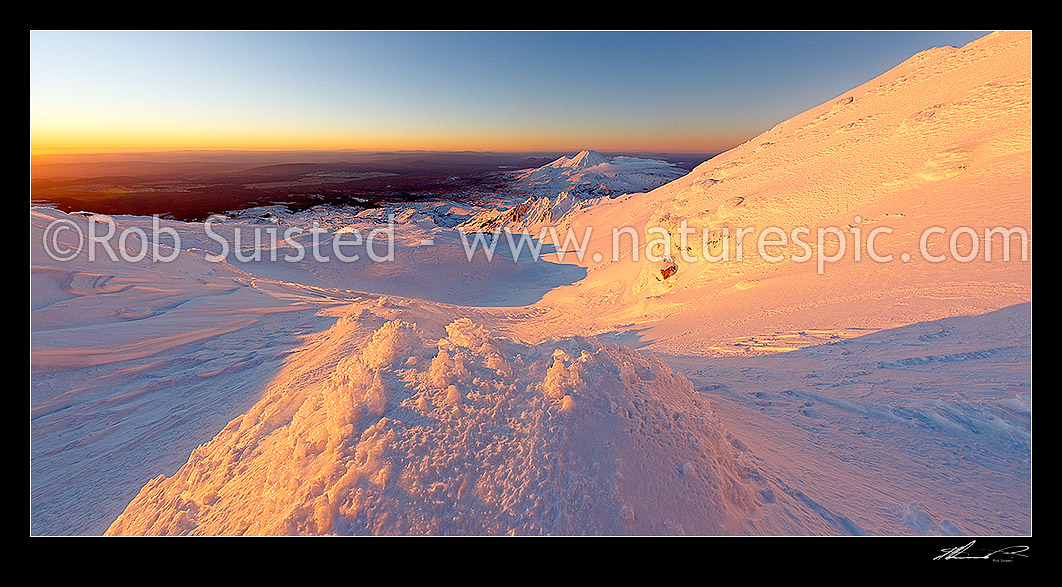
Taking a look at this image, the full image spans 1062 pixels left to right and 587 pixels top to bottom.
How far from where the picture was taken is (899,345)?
4.47 metres

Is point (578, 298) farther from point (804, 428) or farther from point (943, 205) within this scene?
point (804, 428)

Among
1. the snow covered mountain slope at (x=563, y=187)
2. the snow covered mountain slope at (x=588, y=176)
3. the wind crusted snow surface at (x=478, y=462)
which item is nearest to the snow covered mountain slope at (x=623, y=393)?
the wind crusted snow surface at (x=478, y=462)

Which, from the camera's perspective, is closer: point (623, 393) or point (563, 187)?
point (623, 393)

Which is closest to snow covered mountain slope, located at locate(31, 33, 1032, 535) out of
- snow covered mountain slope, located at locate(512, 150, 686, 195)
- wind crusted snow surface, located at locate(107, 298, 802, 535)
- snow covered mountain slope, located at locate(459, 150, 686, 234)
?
wind crusted snow surface, located at locate(107, 298, 802, 535)

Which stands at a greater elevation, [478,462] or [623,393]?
[623,393]

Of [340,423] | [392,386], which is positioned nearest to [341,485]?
[340,423]

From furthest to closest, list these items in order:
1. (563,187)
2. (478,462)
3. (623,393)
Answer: (563,187)
(623,393)
(478,462)

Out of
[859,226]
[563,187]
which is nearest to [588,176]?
[563,187]

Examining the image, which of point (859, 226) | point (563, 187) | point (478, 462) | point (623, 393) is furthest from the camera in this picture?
point (563, 187)

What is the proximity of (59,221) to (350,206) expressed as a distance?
139 ft
